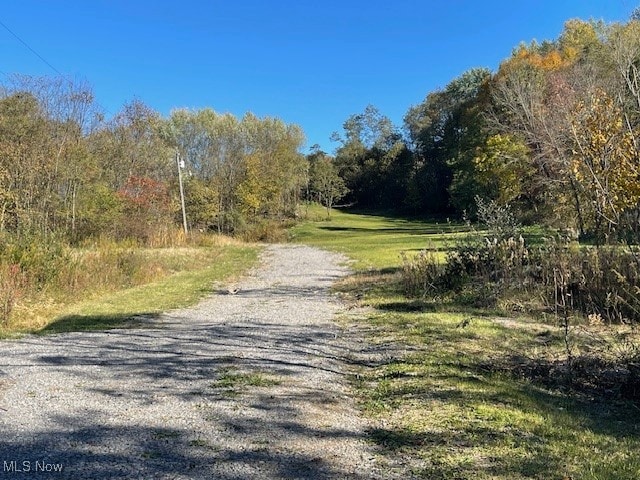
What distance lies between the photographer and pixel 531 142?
21.3m

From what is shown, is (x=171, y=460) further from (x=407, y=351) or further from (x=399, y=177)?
(x=399, y=177)

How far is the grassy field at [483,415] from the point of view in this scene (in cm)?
318

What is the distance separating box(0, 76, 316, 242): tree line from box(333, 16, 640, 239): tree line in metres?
12.9

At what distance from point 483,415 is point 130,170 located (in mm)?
27150

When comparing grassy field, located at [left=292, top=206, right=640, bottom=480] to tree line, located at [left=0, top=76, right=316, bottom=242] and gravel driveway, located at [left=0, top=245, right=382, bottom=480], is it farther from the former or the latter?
tree line, located at [left=0, top=76, right=316, bottom=242]

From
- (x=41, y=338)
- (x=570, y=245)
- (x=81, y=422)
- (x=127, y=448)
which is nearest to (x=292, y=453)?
(x=127, y=448)

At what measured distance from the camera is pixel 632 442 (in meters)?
3.61

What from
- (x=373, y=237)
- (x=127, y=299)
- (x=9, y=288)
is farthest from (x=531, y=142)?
(x=9, y=288)

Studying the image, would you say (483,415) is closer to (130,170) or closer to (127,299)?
(127,299)

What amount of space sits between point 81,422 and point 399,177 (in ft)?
229

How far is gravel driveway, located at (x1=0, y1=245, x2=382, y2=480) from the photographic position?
121 inches

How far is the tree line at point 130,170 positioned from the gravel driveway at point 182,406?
8.74 m

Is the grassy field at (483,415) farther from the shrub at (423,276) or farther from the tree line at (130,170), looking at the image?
the tree line at (130,170)

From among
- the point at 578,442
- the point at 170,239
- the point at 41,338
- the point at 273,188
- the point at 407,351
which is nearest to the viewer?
the point at 578,442
